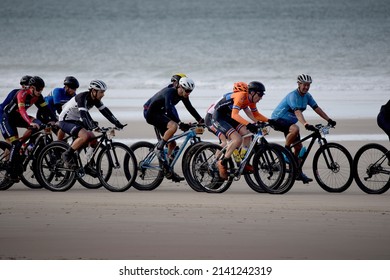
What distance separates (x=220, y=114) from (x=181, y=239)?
4.04m

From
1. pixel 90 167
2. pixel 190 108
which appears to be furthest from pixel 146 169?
pixel 190 108

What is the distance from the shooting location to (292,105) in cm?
1315

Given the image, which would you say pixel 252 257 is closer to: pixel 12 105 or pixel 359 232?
pixel 359 232

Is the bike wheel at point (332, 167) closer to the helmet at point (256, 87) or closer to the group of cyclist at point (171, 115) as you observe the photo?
the group of cyclist at point (171, 115)

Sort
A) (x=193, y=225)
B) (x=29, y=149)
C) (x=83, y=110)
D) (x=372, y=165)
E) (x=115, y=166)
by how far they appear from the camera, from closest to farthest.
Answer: (x=193, y=225) → (x=372, y=165) → (x=83, y=110) → (x=115, y=166) → (x=29, y=149)

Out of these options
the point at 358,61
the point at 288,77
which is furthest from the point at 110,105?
the point at 358,61

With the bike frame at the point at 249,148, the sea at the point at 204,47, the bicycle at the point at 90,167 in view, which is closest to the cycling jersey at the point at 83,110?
the bicycle at the point at 90,167

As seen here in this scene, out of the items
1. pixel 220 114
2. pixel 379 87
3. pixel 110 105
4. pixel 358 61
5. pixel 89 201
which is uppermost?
pixel 358 61

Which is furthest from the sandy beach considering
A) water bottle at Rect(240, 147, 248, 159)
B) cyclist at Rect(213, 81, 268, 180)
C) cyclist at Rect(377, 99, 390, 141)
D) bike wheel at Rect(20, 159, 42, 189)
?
cyclist at Rect(377, 99, 390, 141)

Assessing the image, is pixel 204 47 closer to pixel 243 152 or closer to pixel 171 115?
pixel 171 115

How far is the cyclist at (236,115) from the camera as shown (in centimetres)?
1240

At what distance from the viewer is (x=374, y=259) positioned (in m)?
8.00

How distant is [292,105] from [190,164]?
172cm

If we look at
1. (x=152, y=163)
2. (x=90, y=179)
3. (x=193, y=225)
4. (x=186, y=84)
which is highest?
(x=186, y=84)
